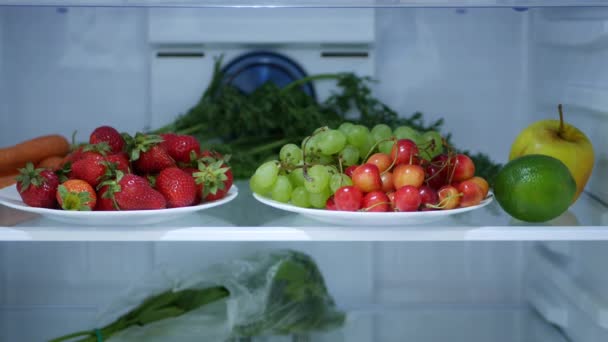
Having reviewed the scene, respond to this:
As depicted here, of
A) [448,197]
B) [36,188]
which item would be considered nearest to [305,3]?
[448,197]

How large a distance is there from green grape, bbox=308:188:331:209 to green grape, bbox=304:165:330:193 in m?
0.01

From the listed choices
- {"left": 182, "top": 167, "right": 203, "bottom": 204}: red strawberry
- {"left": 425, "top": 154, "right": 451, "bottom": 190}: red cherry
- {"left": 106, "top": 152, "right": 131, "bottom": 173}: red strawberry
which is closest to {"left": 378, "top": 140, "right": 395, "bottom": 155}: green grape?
{"left": 425, "top": 154, "right": 451, "bottom": 190}: red cherry

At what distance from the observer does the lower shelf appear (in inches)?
63.0

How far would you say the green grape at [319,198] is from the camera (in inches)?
42.1

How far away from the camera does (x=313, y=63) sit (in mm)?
1600

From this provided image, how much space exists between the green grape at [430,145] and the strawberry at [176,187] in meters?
0.38

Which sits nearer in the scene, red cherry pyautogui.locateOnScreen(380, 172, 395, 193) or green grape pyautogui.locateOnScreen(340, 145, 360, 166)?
red cherry pyautogui.locateOnScreen(380, 172, 395, 193)

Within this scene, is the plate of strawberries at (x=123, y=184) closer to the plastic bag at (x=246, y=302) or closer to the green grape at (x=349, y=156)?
the green grape at (x=349, y=156)

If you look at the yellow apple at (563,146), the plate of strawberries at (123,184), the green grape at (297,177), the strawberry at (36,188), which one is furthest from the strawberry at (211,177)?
the yellow apple at (563,146)

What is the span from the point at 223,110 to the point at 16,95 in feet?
1.67

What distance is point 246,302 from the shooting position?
1437mm

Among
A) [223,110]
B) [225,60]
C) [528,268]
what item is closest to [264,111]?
[223,110]

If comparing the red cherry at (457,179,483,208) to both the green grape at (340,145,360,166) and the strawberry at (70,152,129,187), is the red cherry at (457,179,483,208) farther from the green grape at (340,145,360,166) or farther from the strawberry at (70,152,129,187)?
the strawberry at (70,152,129,187)

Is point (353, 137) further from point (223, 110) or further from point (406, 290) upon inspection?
point (406, 290)
